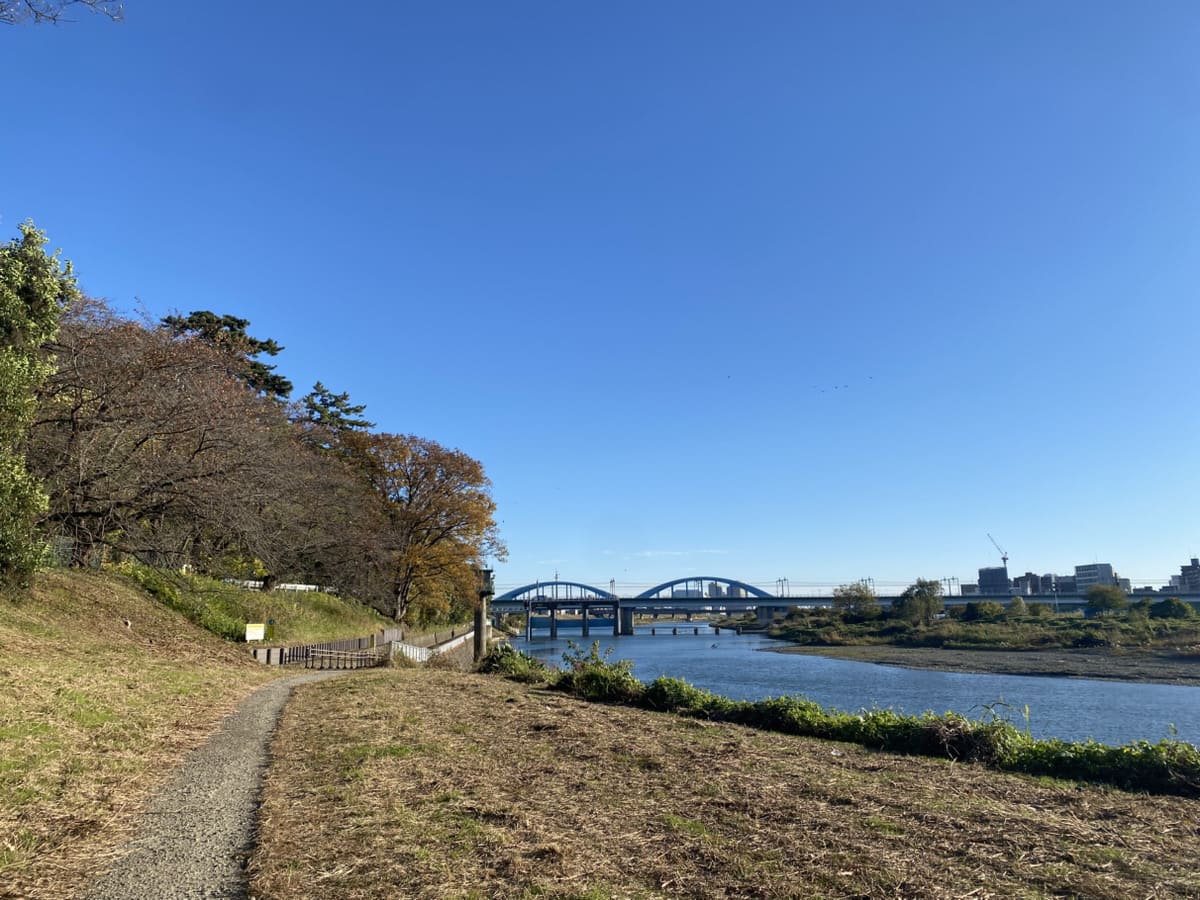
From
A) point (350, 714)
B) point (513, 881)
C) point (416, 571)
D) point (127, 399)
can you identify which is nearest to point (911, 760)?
point (513, 881)

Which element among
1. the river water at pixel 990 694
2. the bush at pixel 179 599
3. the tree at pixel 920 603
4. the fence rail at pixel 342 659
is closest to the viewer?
the river water at pixel 990 694

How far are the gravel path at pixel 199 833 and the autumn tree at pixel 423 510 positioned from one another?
38214 millimetres

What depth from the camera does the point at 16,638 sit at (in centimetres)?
1235

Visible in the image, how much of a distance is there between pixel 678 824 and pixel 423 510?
1734 inches

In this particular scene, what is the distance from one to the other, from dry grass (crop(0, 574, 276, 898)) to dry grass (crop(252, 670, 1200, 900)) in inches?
50.0

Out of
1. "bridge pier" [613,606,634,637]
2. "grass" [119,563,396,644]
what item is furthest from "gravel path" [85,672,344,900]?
"bridge pier" [613,606,634,637]

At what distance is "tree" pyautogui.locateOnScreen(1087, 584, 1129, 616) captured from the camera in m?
88.6

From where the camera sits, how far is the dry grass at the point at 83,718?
210 inches

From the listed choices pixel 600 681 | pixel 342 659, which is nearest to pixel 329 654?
pixel 342 659

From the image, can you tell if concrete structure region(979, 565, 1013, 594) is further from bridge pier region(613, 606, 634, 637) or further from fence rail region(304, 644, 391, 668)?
fence rail region(304, 644, 391, 668)

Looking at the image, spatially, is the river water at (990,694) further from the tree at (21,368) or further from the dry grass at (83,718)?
the tree at (21,368)

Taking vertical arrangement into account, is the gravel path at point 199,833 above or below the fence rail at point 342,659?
above

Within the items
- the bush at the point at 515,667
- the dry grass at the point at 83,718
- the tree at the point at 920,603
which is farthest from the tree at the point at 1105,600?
the dry grass at the point at 83,718

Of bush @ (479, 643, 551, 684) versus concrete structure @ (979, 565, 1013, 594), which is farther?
concrete structure @ (979, 565, 1013, 594)
